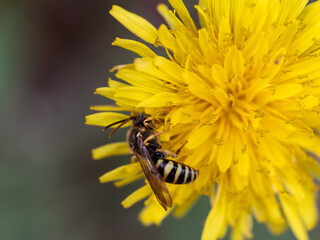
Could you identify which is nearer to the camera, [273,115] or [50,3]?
[273,115]

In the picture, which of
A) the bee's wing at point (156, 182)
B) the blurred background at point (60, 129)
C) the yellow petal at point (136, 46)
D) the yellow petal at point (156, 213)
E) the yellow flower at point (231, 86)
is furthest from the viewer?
the blurred background at point (60, 129)

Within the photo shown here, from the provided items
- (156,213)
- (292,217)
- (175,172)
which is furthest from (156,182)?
(292,217)

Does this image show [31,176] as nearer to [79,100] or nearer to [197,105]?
[79,100]

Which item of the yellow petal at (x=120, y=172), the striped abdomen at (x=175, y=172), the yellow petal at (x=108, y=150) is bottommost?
the striped abdomen at (x=175, y=172)

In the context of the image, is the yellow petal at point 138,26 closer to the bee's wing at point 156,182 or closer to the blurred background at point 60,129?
the bee's wing at point 156,182

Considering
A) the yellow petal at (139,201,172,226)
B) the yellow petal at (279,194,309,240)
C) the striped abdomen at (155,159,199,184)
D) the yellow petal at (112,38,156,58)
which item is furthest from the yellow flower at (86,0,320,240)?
the yellow petal at (279,194,309,240)

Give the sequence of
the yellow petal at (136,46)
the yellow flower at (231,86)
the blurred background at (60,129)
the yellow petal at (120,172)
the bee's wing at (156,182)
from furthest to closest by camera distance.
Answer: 1. the blurred background at (60,129)
2. the yellow petal at (120,172)
3. the yellow petal at (136,46)
4. the yellow flower at (231,86)
5. the bee's wing at (156,182)

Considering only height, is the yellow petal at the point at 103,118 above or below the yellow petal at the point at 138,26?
below

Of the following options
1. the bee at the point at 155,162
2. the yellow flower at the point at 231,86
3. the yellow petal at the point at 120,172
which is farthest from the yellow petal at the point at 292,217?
the yellow petal at the point at 120,172

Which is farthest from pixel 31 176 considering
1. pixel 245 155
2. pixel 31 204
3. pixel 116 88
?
pixel 245 155
